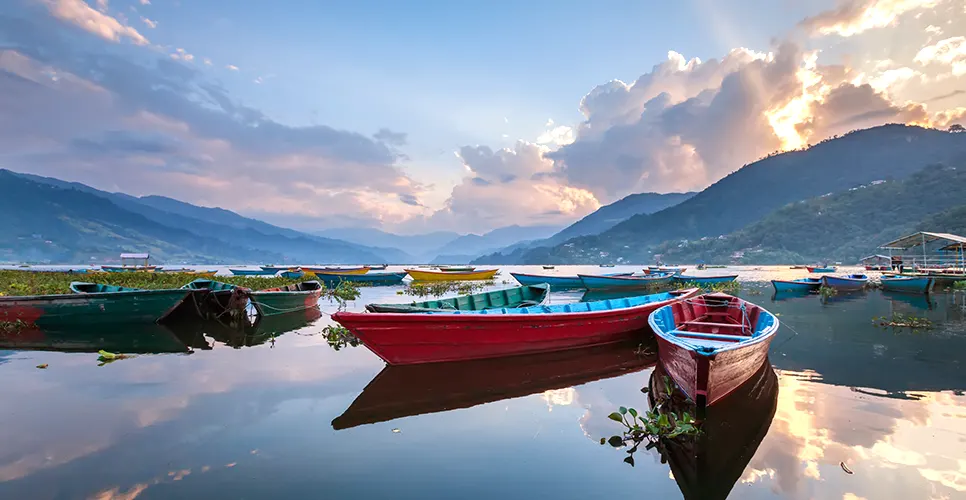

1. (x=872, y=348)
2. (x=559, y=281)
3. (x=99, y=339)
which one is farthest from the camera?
(x=559, y=281)

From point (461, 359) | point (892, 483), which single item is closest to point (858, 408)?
point (892, 483)

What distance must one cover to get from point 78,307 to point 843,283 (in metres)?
50.0

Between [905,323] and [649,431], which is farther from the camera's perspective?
[905,323]

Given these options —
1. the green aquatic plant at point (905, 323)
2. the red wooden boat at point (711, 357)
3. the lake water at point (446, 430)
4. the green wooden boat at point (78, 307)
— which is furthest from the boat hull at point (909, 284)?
the green wooden boat at point (78, 307)

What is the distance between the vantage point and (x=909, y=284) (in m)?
32.6

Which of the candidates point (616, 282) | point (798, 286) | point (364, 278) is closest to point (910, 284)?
point (798, 286)

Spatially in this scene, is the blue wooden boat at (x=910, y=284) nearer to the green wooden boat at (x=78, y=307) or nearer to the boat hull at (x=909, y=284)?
the boat hull at (x=909, y=284)

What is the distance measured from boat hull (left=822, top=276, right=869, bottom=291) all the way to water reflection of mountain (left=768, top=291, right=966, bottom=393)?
12.8 m

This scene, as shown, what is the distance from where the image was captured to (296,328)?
1917 centimetres

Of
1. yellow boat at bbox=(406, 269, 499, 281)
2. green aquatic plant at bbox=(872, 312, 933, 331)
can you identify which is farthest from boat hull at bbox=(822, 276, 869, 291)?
yellow boat at bbox=(406, 269, 499, 281)

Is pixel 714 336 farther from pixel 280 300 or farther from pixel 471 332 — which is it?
pixel 280 300

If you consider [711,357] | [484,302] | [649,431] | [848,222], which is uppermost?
[848,222]

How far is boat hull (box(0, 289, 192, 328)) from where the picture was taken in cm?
1692

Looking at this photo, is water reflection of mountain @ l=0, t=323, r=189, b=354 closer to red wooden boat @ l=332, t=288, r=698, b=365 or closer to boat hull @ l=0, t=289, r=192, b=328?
boat hull @ l=0, t=289, r=192, b=328
